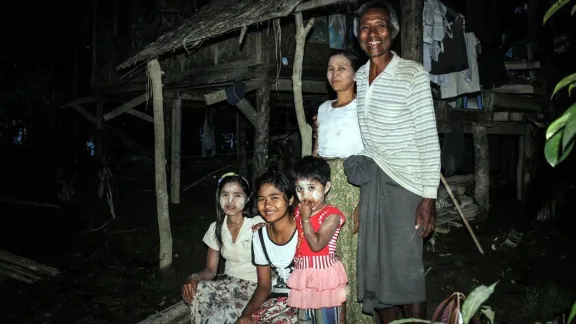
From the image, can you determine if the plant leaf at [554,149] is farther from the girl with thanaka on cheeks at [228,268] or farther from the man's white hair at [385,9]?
the girl with thanaka on cheeks at [228,268]

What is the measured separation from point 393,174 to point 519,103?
643 centimetres

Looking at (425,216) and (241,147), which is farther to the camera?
(241,147)

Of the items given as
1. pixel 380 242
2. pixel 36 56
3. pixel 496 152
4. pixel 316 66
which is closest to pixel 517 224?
pixel 496 152

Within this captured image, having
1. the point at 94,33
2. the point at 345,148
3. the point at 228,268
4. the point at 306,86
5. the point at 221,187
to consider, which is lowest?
the point at 228,268

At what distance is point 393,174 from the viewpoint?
2340 mm

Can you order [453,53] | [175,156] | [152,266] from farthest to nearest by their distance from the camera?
[175,156] < [152,266] < [453,53]

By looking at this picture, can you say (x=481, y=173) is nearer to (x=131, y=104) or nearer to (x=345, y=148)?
(x=345, y=148)

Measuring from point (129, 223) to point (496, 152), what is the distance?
29.9 ft

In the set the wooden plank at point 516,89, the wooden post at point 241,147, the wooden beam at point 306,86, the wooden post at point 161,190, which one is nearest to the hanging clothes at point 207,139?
the wooden post at point 241,147

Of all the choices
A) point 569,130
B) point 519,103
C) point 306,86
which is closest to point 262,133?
point 306,86

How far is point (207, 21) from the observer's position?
596 centimetres

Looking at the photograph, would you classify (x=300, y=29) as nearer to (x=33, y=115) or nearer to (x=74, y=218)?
(x=74, y=218)

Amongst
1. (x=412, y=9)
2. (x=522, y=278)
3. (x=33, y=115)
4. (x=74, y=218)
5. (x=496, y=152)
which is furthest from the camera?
(x=33, y=115)

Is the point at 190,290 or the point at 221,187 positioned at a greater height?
the point at 221,187
